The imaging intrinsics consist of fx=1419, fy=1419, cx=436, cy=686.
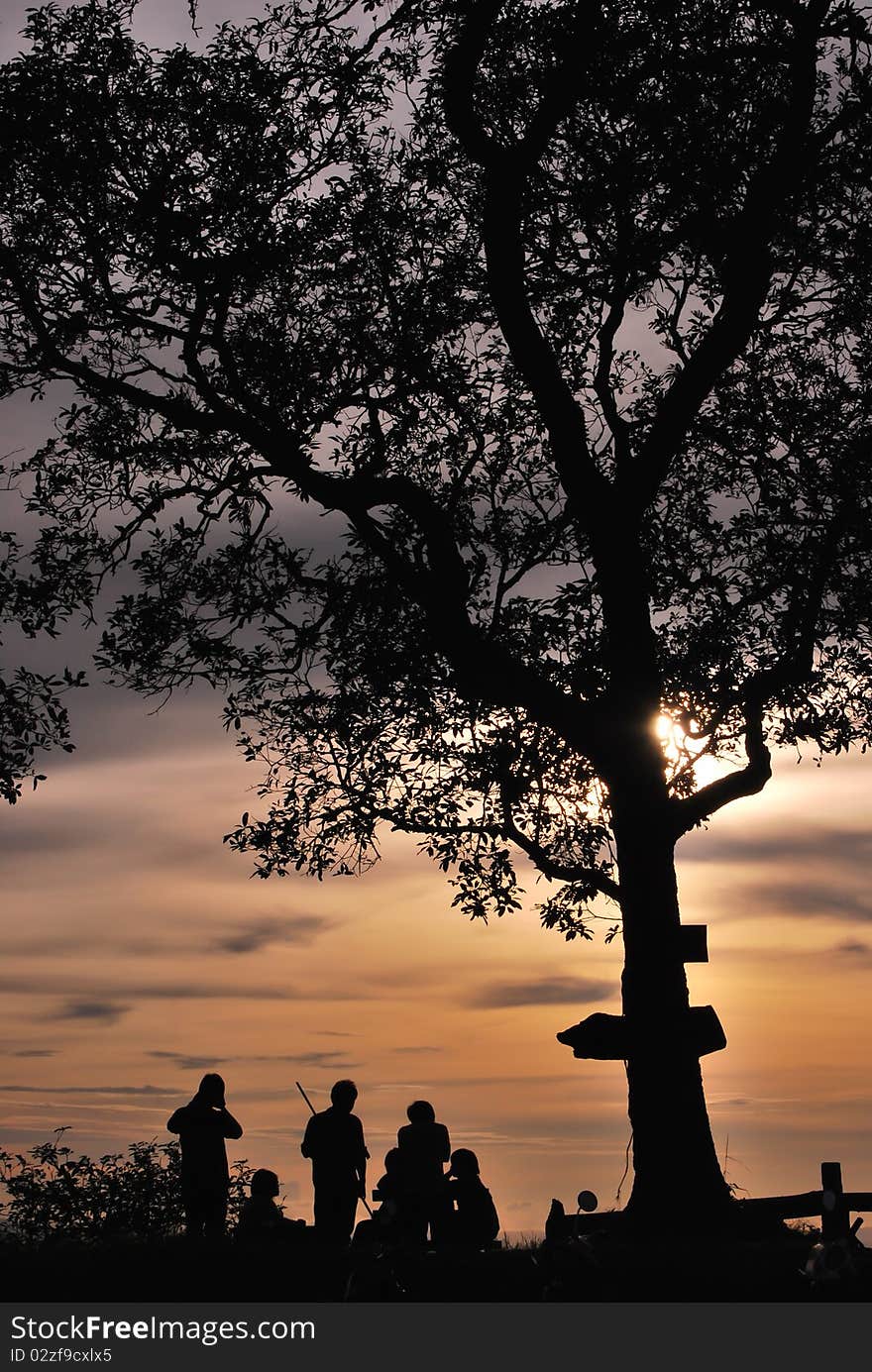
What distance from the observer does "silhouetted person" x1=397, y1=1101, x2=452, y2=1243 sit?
1605 centimetres

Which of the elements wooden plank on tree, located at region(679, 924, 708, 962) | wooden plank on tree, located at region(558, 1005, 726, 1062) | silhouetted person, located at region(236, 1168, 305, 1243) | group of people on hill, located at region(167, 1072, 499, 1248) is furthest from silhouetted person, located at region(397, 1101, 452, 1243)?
wooden plank on tree, located at region(679, 924, 708, 962)

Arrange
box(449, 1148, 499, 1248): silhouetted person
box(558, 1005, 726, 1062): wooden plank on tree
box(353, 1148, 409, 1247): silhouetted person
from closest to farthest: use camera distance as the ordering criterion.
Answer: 1. box(353, 1148, 409, 1247): silhouetted person
2. box(449, 1148, 499, 1248): silhouetted person
3. box(558, 1005, 726, 1062): wooden plank on tree

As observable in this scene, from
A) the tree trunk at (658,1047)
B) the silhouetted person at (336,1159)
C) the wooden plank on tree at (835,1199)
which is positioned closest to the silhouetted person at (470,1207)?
the silhouetted person at (336,1159)

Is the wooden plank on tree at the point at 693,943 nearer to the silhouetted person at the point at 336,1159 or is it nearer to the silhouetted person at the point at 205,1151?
the silhouetted person at the point at 336,1159

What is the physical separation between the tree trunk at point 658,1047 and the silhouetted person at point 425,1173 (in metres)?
2.76

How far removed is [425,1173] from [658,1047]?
11.5ft

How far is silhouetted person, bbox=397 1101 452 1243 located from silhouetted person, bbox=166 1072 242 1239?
217 centimetres

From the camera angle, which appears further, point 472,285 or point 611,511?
point 472,285

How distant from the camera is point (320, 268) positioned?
2139 cm

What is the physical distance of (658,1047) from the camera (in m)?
17.8

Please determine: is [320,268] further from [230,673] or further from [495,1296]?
[495,1296]

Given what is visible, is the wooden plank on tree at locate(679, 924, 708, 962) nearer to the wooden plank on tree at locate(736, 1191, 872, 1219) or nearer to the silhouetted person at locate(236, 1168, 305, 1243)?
the wooden plank on tree at locate(736, 1191, 872, 1219)
